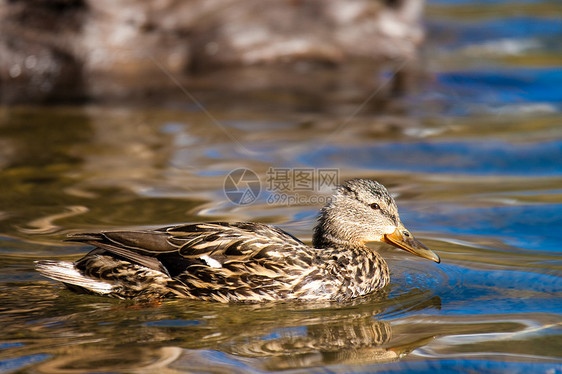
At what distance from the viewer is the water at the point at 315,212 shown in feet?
19.6

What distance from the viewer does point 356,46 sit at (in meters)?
15.2

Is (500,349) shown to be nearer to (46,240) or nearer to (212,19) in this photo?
(46,240)

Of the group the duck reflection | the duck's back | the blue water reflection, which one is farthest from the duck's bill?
the blue water reflection

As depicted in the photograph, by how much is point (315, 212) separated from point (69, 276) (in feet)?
10.8

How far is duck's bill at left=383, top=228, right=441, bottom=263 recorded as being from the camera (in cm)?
735

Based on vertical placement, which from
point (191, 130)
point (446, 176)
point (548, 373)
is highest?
point (191, 130)

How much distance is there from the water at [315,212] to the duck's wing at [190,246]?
375 mm

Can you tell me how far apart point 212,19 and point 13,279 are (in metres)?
8.33

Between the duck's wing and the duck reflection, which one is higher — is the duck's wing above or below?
above

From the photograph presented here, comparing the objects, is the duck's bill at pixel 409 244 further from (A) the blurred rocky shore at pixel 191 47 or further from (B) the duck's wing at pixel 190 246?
(A) the blurred rocky shore at pixel 191 47

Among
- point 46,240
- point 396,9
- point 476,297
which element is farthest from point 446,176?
point 396,9

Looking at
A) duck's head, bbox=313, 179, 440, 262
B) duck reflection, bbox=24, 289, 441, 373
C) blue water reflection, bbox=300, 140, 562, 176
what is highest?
blue water reflection, bbox=300, 140, 562, 176

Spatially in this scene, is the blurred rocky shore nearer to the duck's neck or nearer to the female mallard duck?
the duck's neck

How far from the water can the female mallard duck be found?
0.16m
